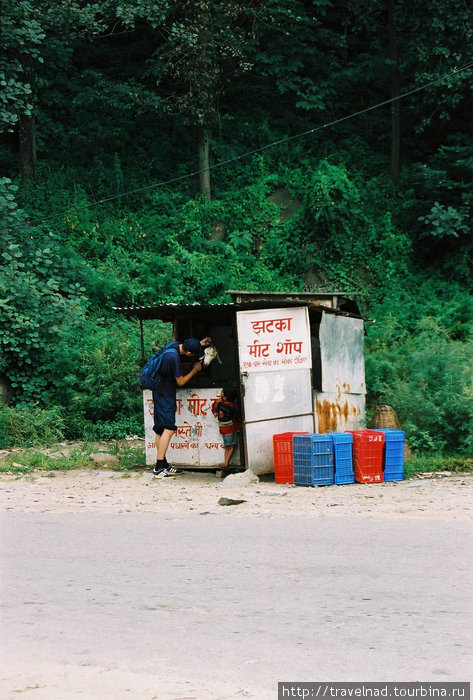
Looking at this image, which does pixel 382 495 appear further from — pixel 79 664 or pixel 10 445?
pixel 10 445

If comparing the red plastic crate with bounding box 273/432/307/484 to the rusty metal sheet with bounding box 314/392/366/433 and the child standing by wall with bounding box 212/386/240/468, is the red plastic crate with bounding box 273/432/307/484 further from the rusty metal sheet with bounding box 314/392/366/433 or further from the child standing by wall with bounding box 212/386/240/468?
the rusty metal sheet with bounding box 314/392/366/433

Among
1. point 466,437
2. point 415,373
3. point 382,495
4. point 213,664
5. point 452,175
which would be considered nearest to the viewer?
point 213,664

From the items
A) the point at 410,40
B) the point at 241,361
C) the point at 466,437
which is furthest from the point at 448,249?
the point at 241,361

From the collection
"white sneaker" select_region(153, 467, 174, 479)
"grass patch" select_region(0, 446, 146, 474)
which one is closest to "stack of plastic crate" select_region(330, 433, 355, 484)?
"white sneaker" select_region(153, 467, 174, 479)

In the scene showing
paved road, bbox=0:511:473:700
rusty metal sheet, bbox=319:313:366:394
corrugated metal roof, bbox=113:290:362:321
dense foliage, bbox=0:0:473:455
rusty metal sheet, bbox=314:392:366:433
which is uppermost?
dense foliage, bbox=0:0:473:455

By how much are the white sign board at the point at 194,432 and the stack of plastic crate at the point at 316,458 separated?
1.50m

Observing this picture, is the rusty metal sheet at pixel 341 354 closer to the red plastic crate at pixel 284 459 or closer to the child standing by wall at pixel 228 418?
the child standing by wall at pixel 228 418

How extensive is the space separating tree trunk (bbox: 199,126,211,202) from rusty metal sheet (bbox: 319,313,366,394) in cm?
1085

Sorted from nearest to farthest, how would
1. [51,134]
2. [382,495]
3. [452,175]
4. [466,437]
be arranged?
[382,495] < [466,437] < [452,175] < [51,134]

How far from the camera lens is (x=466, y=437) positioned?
1326cm

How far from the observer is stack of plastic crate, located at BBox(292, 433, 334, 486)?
1113 cm

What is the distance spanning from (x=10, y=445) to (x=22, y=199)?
1034cm

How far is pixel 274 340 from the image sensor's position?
12.3 meters

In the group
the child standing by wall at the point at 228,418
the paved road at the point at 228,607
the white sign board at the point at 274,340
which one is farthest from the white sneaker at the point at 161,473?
the paved road at the point at 228,607
